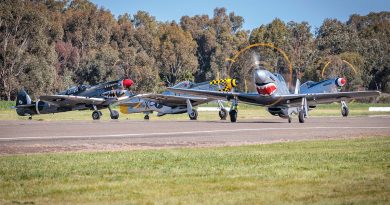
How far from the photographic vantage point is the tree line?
290ft

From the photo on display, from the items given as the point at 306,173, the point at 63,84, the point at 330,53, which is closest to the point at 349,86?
the point at 330,53

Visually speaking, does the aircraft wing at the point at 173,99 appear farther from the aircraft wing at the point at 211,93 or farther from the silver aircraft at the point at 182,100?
the aircraft wing at the point at 211,93

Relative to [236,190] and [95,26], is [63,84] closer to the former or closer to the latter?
[95,26]

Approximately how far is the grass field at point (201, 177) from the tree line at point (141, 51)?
161 feet

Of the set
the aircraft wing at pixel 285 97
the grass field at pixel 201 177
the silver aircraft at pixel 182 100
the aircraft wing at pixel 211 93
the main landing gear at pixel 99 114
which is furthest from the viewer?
the main landing gear at pixel 99 114

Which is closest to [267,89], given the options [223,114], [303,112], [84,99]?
[303,112]

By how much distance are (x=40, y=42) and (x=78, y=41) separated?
131 feet

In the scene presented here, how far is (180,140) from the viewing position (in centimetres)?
2150

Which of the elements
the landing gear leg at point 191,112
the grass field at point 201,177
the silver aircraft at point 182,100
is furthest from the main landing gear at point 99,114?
the grass field at point 201,177

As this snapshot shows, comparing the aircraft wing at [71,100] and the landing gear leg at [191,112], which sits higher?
the aircraft wing at [71,100]

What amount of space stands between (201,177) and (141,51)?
115 meters

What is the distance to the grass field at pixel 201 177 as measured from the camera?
10312 mm

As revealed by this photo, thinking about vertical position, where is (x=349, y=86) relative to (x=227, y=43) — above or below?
below

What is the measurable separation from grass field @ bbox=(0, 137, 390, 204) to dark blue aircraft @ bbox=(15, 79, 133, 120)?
2969 centimetres
